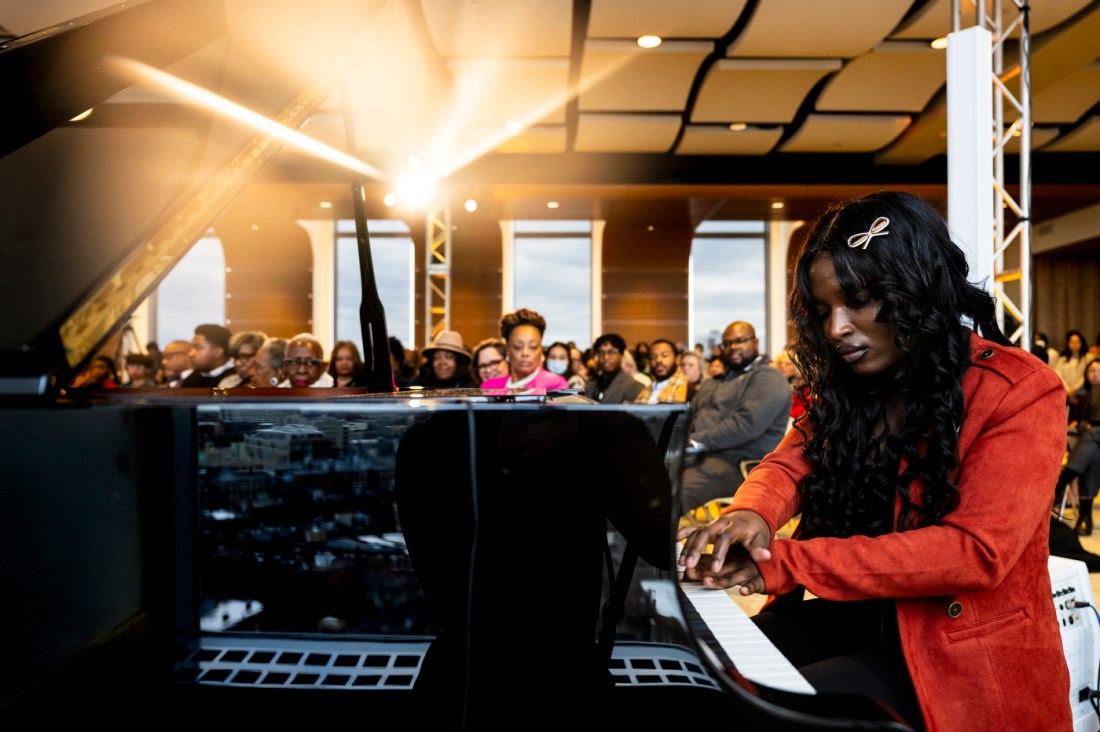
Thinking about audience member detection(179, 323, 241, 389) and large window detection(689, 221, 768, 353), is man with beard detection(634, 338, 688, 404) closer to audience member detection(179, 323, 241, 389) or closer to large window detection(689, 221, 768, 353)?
audience member detection(179, 323, 241, 389)

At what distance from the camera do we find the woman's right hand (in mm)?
1007

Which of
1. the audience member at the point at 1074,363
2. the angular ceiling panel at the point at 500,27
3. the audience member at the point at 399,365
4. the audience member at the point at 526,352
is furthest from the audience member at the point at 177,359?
the audience member at the point at 1074,363

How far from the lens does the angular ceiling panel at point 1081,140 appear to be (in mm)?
7171

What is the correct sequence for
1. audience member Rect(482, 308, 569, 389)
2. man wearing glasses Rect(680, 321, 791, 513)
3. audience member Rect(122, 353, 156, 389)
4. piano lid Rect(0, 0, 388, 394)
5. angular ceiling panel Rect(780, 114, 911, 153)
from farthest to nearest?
angular ceiling panel Rect(780, 114, 911, 153), audience member Rect(122, 353, 156, 389), audience member Rect(482, 308, 569, 389), man wearing glasses Rect(680, 321, 791, 513), piano lid Rect(0, 0, 388, 394)

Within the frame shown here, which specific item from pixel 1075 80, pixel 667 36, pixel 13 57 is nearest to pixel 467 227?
pixel 667 36

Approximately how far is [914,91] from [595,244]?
6.59m

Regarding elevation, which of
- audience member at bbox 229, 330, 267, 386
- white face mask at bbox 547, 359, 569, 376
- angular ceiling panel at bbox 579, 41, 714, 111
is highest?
angular ceiling panel at bbox 579, 41, 714, 111

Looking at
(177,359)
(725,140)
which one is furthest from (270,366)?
(725,140)

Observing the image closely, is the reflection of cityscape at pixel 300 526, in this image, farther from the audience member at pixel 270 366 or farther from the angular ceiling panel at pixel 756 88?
the angular ceiling panel at pixel 756 88

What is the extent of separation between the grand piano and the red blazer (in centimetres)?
18

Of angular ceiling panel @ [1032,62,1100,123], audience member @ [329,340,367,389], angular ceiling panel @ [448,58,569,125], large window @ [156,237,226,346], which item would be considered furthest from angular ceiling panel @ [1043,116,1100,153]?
large window @ [156,237,226,346]

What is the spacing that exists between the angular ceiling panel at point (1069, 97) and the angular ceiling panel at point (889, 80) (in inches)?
39.8

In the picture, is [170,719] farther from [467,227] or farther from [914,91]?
[467,227]

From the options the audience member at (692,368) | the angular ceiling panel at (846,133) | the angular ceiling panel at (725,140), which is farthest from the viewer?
the angular ceiling panel at (725,140)
